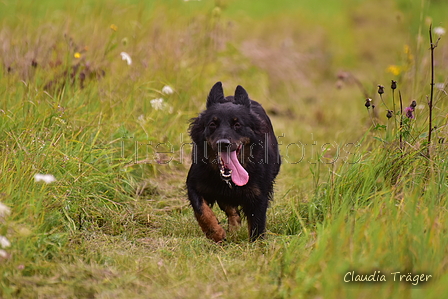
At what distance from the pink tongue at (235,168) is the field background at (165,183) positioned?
0.44 metres

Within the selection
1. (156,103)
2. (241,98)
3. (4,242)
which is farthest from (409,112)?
(4,242)

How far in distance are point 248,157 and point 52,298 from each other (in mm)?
1874

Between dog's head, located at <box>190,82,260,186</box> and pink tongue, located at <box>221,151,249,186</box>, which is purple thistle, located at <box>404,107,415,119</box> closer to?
dog's head, located at <box>190,82,260,186</box>

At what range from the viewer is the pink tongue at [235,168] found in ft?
13.5

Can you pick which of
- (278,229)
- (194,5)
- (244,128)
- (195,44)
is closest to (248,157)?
(244,128)

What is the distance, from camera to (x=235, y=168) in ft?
13.6

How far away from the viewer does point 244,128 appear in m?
4.25

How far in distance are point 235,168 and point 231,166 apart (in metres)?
0.03

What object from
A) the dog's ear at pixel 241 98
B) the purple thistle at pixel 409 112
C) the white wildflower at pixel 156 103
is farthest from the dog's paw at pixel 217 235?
the white wildflower at pixel 156 103

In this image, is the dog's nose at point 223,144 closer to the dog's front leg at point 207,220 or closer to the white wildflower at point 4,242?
the dog's front leg at point 207,220

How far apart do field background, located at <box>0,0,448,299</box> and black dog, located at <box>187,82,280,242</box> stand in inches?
7.8

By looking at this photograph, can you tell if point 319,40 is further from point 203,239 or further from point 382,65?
point 203,239

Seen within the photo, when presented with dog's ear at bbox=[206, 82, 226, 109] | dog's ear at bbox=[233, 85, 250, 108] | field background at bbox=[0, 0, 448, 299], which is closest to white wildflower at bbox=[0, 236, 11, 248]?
field background at bbox=[0, 0, 448, 299]

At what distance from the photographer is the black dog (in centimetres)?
413
